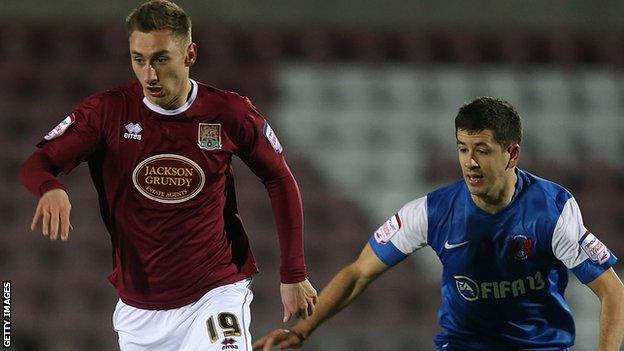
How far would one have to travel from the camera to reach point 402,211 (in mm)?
4781

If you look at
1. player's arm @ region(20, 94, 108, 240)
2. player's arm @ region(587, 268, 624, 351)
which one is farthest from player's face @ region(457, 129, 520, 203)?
player's arm @ region(20, 94, 108, 240)

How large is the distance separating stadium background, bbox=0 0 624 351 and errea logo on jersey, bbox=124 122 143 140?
5.07 m

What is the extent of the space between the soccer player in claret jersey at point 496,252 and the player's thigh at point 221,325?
0.21 m

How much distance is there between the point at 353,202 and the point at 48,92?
117 inches

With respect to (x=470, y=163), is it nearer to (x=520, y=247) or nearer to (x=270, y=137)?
(x=520, y=247)

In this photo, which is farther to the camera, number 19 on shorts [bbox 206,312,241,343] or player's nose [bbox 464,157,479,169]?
player's nose [bbox 464,157,479,169]

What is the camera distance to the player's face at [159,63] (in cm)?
421

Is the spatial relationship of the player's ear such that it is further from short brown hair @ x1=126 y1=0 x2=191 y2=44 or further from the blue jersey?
the blue jersey

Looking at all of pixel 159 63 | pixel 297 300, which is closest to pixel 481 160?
pixel 297 300

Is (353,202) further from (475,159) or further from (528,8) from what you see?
(475,159)

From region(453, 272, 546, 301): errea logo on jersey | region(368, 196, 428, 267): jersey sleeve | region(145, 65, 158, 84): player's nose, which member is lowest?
region(453, 272, 546, 301): errea logo on jersey

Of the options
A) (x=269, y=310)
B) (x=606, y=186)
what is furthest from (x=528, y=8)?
(x=269, y=310)

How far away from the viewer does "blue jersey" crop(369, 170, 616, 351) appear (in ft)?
14.9

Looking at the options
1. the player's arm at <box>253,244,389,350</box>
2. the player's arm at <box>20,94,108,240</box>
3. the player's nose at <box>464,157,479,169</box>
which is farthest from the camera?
the player's arm at <box>253,244,389,350</box>
